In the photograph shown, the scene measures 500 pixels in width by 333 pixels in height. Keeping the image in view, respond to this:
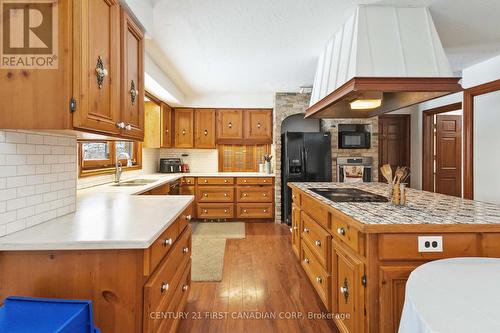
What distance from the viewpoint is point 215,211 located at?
4723 millimetres

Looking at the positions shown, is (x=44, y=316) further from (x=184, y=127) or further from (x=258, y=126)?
(x=258, y=126)

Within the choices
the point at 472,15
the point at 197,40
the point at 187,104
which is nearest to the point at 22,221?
the point at 197,40

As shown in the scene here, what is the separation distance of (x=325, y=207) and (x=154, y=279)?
124 centimetres

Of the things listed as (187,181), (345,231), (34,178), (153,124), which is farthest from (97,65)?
(187,181)

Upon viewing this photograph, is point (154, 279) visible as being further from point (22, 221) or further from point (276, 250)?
point (276, 250)

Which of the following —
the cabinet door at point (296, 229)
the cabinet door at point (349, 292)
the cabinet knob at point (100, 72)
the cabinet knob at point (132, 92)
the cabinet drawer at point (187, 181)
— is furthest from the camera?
the cabinet drawer at point (187, 181)

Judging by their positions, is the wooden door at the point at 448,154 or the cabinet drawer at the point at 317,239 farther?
the wooden door at the point at 448,154

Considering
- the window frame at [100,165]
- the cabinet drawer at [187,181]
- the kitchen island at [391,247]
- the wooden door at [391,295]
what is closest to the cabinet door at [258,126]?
the cabinet drawer at [187,181]

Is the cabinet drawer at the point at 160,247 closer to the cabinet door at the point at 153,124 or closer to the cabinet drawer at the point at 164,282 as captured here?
Result: the cabinet drawer at the point at 164,282

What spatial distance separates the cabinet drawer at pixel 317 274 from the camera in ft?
6.26

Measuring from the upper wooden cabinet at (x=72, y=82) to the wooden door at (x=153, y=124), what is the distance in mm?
3103

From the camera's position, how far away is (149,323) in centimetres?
111

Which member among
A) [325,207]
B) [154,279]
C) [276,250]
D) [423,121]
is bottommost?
[276,250]

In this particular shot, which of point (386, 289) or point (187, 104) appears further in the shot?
point (187, 104)
